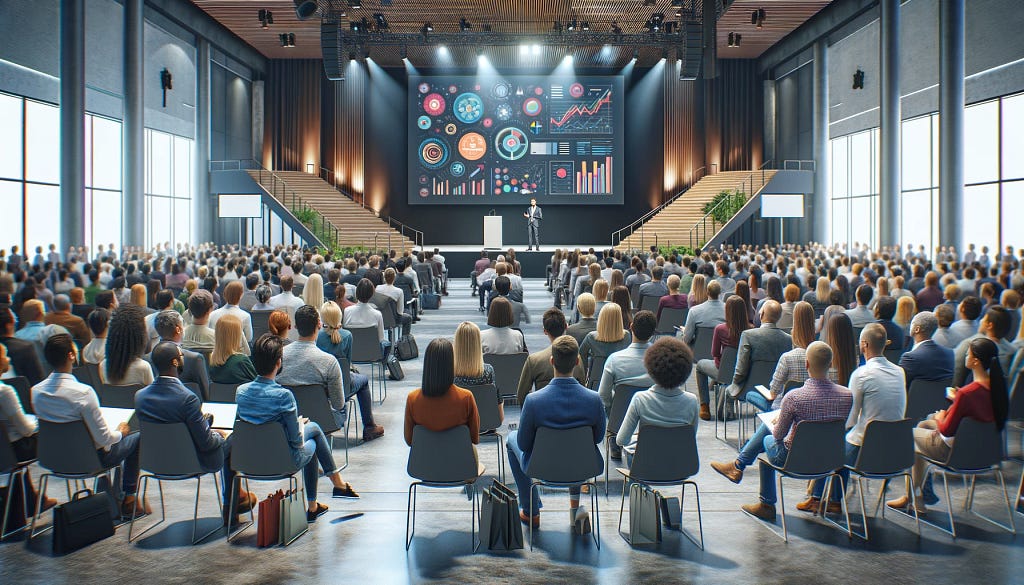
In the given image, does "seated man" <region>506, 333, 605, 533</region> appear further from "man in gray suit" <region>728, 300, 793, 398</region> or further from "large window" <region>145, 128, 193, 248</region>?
"large window" <region>145, 128, 193, 248</region>

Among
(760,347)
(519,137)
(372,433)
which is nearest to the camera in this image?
(760,347)

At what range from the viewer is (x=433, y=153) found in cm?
3112

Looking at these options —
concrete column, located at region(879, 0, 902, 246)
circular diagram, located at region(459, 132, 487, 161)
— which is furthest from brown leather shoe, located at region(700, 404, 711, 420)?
circular diagram, located at region(459, 132, 487, 161)

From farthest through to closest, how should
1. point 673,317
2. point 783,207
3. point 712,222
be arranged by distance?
point 712,222 < point 783,207 < point 673,317

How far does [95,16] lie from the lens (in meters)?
22.5

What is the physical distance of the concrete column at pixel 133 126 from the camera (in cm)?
2280

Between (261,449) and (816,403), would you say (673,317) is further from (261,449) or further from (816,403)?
(261,449)

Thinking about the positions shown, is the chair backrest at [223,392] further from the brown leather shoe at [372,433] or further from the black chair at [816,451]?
the black chair at [816,451]

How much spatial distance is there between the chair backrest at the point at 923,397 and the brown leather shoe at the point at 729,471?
1.32 m

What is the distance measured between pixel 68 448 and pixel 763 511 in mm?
4186

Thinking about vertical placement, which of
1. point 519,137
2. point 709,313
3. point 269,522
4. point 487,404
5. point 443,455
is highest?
point 519,137

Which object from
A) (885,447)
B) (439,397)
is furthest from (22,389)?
(885,447)

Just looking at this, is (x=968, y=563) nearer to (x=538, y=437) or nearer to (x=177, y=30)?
(x=538, y=437)

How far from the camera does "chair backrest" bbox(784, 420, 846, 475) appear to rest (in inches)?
196
